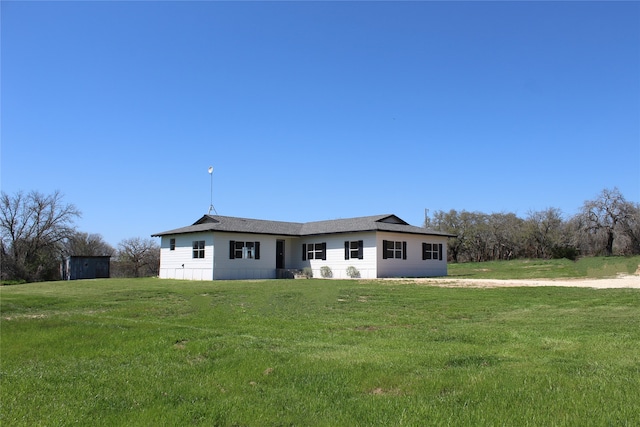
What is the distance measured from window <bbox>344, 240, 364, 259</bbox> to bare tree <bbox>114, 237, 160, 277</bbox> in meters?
20.4

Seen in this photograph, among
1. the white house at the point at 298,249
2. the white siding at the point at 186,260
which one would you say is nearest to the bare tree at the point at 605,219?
the white house at the point at 298,249

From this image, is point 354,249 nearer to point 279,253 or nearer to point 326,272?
point 326,272

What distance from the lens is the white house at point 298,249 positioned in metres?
29.6

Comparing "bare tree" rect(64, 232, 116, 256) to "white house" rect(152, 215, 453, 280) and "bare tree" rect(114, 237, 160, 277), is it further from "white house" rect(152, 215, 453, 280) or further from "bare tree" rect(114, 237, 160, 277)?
"white house" rect(152, 215, 453, 280)

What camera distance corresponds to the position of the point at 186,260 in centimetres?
3162

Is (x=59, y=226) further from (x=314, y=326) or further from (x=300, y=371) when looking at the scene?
(x=300, y=371)

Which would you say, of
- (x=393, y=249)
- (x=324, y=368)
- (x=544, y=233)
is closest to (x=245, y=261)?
(x=393, y=249)

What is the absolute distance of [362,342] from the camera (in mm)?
7926

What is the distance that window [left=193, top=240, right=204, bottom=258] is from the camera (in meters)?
30.7

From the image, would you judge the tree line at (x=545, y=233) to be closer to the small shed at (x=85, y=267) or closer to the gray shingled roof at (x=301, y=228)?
the gray shingled roof at (x=301, y=228)

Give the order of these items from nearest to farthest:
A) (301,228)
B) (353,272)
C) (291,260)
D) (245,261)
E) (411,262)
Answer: (353,272), (245,261), (411,262), (291,260), (301,228)

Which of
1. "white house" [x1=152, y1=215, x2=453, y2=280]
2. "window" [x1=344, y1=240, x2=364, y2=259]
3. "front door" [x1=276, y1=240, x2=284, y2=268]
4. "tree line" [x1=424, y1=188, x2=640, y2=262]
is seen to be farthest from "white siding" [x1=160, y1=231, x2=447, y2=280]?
"tree line" [x1=424, y1=188, x2=640, y2=262]

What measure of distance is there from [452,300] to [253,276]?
18.8 metres

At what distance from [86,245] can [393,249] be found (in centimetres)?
3554
